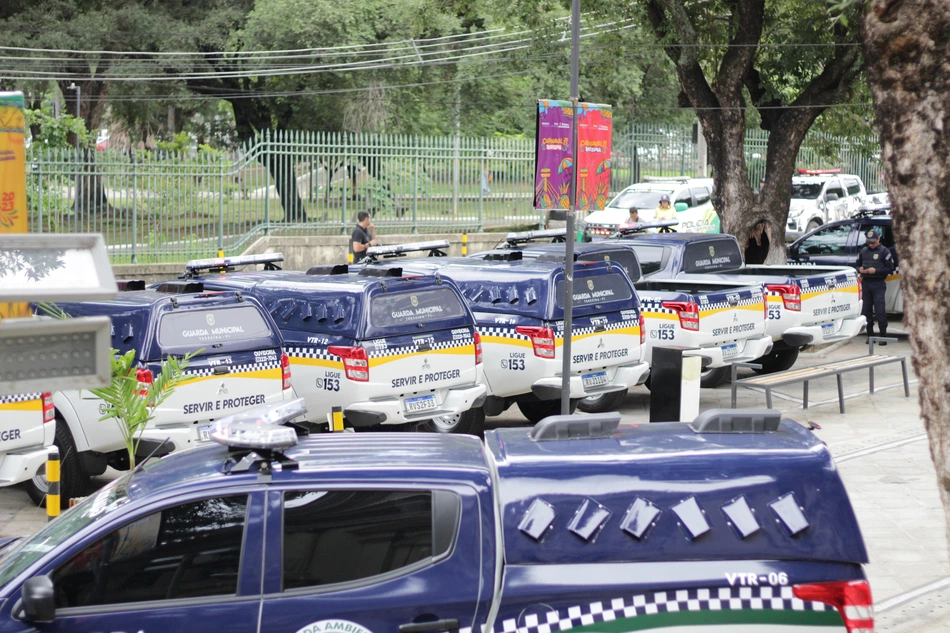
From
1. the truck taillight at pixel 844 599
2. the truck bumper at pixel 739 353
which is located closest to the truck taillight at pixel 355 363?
the truck bumper at pixel 739 353

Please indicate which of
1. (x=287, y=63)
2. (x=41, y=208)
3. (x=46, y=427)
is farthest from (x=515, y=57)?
(x=46, y=427)

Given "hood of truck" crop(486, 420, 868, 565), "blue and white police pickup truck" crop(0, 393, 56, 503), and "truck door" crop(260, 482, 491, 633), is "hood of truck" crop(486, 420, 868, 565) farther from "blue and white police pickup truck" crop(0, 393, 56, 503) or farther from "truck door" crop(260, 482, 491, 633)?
"blue and white police pickup truck" crop(0, 393, 56, 503)

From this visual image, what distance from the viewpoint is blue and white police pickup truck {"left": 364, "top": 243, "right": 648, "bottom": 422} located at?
12.3 metres

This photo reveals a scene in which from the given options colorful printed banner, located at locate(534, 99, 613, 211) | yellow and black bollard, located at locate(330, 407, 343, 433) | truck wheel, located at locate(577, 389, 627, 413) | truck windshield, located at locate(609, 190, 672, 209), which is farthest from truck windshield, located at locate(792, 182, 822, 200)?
yellow and black bollard, located at locate(330, 407, 343, 433)

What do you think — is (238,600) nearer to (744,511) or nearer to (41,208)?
(744,511)

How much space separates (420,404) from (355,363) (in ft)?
2.70

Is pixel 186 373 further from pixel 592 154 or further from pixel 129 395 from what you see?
pixel 592 154

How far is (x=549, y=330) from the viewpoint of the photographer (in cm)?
1223

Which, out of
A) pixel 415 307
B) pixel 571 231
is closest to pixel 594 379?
pixel 415 307

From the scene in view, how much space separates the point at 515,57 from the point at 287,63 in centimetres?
666

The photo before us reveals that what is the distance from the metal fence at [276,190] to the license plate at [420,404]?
925 centimetres

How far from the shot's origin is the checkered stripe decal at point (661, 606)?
14.0 ft

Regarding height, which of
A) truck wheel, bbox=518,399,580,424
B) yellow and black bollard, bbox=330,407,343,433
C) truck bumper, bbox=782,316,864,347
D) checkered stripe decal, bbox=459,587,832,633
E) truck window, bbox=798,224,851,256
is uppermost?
truck window, bbox=798,224,851,256

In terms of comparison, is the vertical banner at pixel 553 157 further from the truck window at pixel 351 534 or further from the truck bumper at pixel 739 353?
the truck window at pixel 351 534
